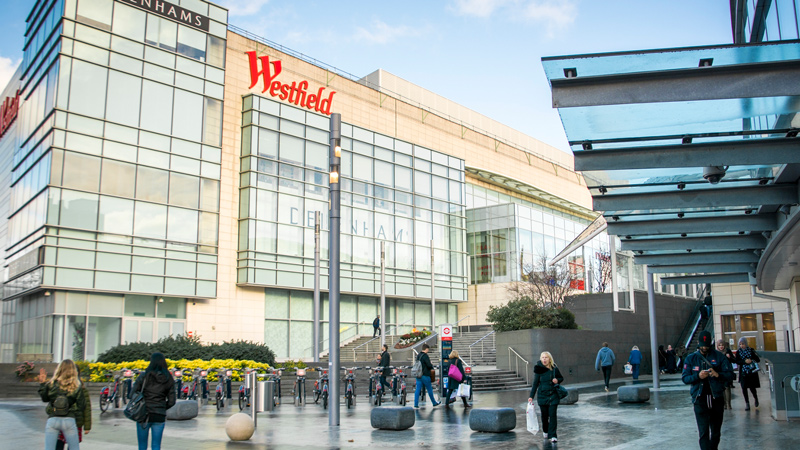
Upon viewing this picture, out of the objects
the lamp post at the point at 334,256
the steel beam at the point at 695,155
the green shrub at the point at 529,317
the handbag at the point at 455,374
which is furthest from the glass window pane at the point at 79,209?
the steel beam at the point at 695,155

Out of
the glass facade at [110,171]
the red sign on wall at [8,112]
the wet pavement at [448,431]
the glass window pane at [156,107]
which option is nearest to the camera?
the wet pavement at [448,431]

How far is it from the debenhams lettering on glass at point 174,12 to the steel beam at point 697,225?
26.7 m

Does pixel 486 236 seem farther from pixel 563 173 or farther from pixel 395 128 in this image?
pixel 563 173

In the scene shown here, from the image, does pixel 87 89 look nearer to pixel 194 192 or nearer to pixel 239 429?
pixel 194 192

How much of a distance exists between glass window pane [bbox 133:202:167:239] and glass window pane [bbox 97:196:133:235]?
33 centimetres

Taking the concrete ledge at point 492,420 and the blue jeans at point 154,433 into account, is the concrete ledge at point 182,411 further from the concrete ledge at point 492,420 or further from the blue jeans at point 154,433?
the concrete ledge at point 492,420

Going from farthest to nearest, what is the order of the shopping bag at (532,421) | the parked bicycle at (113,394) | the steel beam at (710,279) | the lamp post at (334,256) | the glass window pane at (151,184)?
the glass window pane at (151,184) → the steel beam at (710,279) → the parked bicycle at (113,394) → the lamp post at (334,256) → the shopping bag at (532,421)

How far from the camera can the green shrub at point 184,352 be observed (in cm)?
2720

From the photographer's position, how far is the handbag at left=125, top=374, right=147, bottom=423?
898 centimetres

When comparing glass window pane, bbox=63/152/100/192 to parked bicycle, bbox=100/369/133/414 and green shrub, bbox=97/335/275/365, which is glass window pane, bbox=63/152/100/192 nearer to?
green shrub, bbox=97/335/275/365

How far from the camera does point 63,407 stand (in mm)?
8242

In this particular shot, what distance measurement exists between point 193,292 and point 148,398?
26.2m

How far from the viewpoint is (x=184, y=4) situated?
35.9 meters

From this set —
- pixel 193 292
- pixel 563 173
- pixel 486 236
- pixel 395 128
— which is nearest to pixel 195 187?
pixel 193 292
